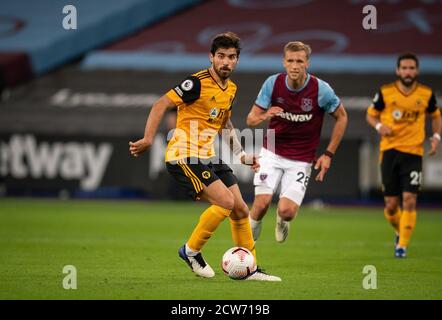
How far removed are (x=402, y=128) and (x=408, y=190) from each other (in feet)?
2.60

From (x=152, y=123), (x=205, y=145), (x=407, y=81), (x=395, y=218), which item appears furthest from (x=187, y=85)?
(x=395, y=218)

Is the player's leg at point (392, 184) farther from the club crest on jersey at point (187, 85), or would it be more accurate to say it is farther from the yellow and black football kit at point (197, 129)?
the club crest on jersey at point (187, 85)

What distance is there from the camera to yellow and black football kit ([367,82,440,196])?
1091 centimetres

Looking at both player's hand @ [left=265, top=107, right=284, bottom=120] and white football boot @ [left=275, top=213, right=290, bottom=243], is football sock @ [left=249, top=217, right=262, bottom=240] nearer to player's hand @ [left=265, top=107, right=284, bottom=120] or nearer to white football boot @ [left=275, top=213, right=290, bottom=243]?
white football boot @ [left=275, top=213, right=290, bottom=243]

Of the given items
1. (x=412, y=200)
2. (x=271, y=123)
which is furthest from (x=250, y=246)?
(x=412, y=200)

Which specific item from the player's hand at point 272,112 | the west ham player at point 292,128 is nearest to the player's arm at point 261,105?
the west ham player at point 292,128

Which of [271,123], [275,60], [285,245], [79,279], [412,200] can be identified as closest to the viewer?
[79,279]

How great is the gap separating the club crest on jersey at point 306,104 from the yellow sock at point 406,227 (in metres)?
2.29

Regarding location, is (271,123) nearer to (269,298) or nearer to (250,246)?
(250,246)

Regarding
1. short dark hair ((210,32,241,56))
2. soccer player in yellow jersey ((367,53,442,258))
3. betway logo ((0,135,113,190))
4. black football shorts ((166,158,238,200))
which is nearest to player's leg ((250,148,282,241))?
black football shorts ((166,158,238,200))

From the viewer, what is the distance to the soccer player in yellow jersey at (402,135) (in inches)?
424

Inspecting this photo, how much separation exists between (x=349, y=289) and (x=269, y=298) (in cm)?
97

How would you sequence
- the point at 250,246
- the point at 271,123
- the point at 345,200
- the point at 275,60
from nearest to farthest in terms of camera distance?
the point at 250,246 → the point at 271,123 → the point at 345,200 → the point at 275,60

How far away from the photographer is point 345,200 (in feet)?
69.5
